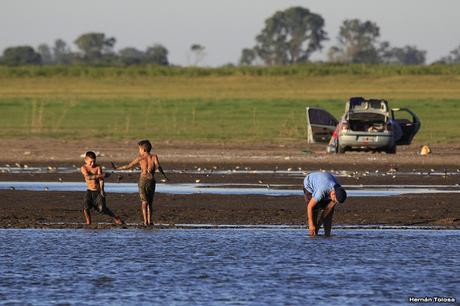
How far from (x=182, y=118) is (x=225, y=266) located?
3387 centimetres

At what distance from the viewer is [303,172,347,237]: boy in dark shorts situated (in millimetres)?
17203

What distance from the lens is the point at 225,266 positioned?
1569 cm

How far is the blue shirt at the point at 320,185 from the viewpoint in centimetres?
1728

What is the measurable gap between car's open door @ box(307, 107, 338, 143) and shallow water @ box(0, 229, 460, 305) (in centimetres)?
1588

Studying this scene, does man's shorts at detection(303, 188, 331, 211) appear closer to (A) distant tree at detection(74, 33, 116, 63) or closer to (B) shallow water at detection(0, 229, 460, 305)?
(B) shallow water at detection(0, 229, 460, 305)

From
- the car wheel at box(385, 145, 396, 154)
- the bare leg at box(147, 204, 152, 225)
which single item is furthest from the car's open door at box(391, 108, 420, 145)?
the bare leg at box(147, 204, 152, 225)

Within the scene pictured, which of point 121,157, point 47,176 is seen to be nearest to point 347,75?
point 121,157

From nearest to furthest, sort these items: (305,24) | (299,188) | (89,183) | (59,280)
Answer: (59,280) → (89,183) → (299,188) → (305,24)

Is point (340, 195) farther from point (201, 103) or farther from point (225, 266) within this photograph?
point (201, 103)

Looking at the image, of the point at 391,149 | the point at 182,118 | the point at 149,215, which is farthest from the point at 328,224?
the point at 182,118

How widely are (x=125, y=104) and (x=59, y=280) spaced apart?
136ft

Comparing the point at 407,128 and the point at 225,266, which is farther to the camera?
the point at 407,128

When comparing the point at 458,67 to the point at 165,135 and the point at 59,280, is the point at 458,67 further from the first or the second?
the point at 59,280

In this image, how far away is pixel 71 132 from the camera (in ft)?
142
